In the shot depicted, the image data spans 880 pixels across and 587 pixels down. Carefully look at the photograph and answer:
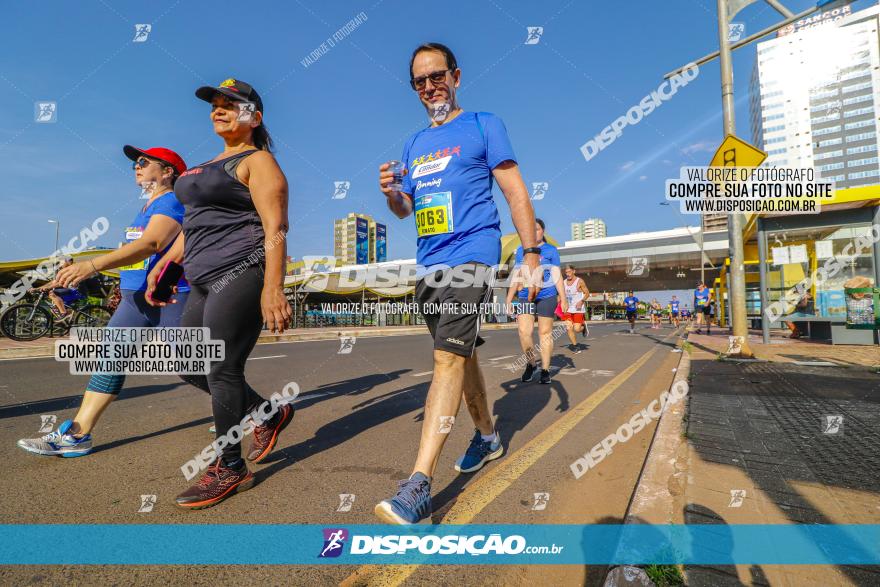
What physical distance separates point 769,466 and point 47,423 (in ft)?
17.1

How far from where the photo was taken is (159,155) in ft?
10.4

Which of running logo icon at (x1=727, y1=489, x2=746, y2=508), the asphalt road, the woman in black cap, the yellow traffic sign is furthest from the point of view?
the yellow traffic sign

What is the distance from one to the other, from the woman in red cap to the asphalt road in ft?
0.44

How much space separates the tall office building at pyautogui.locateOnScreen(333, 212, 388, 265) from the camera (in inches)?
4372

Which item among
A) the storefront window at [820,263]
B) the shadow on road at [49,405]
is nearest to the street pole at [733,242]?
the storefront window at [820,263]

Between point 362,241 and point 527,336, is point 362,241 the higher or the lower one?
the higher one

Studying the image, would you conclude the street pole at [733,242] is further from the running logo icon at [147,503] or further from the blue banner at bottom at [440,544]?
the running logo icon at [147,503]

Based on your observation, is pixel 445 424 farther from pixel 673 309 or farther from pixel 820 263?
pixel 673 309

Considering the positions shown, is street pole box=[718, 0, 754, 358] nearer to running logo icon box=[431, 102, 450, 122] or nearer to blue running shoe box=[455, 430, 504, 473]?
blue running shoe box=[455, 430, 504, 473]

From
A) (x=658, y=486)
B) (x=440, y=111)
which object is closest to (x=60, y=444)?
(x=440, y=111)

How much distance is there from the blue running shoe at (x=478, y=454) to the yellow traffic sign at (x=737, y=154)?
7058 millimetres

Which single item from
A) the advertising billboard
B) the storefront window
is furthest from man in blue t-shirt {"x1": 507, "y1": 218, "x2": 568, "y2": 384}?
the advertising billboard

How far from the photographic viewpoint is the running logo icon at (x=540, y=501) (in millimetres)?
2082

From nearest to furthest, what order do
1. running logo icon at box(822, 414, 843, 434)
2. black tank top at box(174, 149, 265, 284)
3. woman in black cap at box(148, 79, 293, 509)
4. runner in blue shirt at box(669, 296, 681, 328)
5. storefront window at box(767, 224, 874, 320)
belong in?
1. woman in black cap at box(148, 79, 293, 509)
2. black tank top at box(174, 149, 265, 284)
3. running logo icon at box(822, 414, 843, 434)
4. storefront window at box(767, 224, 874, 320)
5. runner in blue shirt at box(669, 296, 681, 328)
